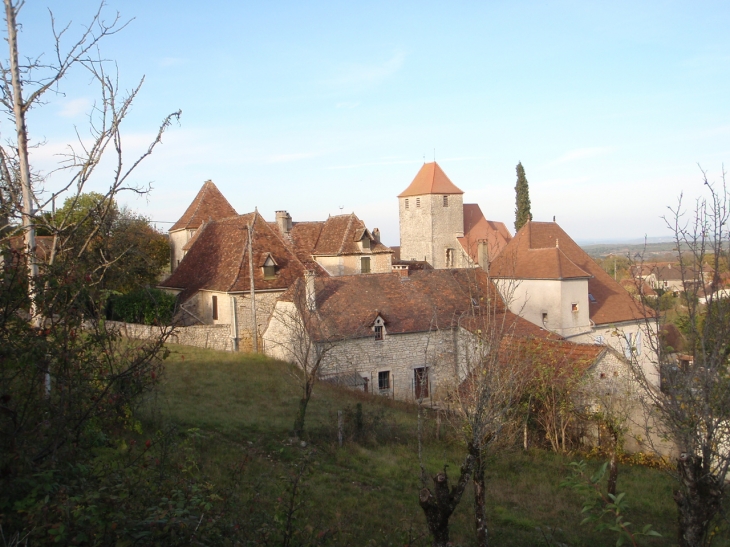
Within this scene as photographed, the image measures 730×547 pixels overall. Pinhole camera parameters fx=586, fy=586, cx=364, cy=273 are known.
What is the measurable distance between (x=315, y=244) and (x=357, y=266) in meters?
2.97

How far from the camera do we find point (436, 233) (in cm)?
6169

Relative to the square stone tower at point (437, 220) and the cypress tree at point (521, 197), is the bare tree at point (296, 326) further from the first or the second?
the cypress tree at point (521, 197)

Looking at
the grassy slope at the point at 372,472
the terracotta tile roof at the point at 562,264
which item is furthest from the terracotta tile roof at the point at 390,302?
the grassy slope at the point at 372,472

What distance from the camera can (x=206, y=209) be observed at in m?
37.1

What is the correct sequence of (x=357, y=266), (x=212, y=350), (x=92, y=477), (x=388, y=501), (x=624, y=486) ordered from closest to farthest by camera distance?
(x=92, y=477) → (x=388, y=501) → (x=624, y=486) → (x=212, y=350) → (x=357, y=266)

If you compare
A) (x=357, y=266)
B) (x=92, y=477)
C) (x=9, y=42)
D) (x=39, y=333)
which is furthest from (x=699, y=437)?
(x=357, y=266)

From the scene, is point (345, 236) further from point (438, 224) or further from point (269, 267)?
point (438, 224)

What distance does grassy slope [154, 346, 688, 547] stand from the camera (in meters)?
9.04

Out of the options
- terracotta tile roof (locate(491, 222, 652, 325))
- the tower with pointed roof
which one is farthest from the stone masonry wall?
the tower with pointed roof

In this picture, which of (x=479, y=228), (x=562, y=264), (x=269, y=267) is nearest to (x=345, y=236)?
(x=269, y=267)

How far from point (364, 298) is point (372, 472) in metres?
13.4

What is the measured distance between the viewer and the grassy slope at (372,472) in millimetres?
9039

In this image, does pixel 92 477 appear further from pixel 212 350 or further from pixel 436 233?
pixel 436 233

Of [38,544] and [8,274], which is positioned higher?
[8,274]
